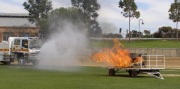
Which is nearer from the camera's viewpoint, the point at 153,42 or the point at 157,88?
the point at 157,88

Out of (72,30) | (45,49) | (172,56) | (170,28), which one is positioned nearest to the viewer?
(72,30)

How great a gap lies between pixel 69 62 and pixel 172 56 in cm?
3673

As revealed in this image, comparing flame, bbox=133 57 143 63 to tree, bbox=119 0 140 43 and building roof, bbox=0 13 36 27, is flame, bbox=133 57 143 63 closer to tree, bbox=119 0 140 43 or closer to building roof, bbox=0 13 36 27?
tree, bbox=119 0 140 43

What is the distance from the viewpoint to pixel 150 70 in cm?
3253

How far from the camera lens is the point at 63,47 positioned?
44.6 m

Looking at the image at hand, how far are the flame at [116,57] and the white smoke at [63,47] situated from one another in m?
8.04

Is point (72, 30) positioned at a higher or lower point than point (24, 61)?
higher

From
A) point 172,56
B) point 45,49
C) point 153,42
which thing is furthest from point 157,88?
point 153,42

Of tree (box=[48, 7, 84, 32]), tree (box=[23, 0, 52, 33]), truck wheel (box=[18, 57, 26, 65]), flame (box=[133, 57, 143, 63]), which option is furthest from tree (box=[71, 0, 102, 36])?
tree (box=[23, 0, 52, 33])

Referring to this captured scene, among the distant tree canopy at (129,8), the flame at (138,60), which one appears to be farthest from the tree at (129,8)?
the flame at (138,60)

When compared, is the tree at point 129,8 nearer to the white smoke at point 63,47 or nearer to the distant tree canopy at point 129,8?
the distant tree canopy at point 129,8

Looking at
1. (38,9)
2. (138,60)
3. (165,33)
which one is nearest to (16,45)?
(138,60)

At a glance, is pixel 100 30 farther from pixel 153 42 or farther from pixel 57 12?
pixel 153 42

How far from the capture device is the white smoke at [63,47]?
43.3 m
